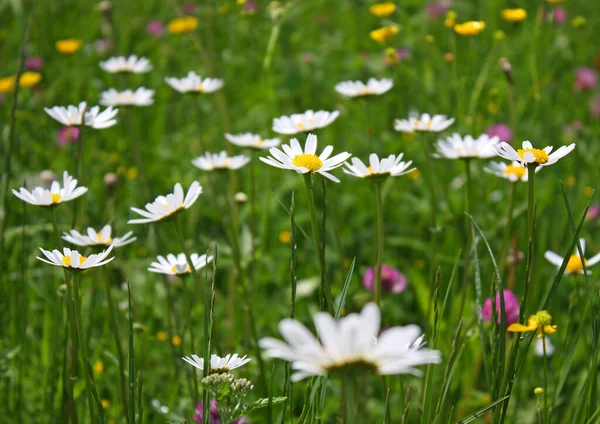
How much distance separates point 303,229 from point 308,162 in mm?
718

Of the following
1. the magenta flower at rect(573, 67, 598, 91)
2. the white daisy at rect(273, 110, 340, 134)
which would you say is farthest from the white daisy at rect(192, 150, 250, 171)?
the magenta flower at rect(573, 67, 598, 91)

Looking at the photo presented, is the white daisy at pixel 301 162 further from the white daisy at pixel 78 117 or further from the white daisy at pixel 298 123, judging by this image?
the white daisy at pixel 78 117

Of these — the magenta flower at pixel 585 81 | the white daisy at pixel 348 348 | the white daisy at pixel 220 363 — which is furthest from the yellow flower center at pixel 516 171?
the magenta flower at pixel 585 81

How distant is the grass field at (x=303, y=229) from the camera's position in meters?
0.92

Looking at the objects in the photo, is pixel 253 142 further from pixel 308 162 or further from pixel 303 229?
pixel 308 162

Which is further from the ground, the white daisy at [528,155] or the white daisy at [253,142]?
the white daisy at [528,155]

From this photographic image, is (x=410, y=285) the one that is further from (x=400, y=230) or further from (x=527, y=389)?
(x=527, y=389)

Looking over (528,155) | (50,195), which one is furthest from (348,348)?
(50,195)

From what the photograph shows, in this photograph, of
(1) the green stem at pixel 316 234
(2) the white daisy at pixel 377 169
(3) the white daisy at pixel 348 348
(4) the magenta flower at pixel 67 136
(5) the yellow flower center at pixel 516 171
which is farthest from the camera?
(4) the magenta flower at pixel 67 136

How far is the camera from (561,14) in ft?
11.0

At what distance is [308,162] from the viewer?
96cm

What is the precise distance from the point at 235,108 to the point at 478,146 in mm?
1732

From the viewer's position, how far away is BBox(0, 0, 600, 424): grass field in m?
0.92

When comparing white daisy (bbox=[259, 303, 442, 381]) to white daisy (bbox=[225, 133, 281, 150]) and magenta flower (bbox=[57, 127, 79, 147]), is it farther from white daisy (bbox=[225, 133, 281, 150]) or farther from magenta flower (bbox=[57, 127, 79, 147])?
magenta flower (bbox=[57, 127, 79, 147])
